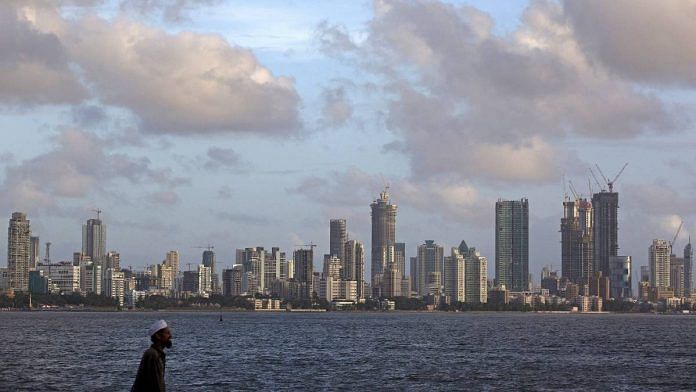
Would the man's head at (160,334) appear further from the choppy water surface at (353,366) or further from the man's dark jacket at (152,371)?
the choppy water surface at (353,366)

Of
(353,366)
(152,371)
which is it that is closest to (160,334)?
(152,371)

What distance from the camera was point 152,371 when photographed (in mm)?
28953

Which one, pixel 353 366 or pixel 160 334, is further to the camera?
pixel 353 366

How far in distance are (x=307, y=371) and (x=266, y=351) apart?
1569 inches

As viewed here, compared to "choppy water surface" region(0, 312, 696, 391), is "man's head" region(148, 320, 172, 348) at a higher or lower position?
higher

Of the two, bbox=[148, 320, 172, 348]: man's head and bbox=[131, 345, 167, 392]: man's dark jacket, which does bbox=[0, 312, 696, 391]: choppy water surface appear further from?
bbox=[148, 320, 172, 348]: man's head

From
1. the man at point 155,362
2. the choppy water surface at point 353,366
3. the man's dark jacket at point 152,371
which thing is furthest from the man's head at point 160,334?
the choppy water surface at point 353,366

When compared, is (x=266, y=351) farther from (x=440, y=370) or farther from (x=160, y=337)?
(x=160, y=337)

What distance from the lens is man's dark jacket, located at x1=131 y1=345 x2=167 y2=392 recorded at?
94.7 feet

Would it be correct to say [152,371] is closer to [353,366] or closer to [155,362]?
[155,362]

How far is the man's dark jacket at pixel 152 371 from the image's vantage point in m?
28.9

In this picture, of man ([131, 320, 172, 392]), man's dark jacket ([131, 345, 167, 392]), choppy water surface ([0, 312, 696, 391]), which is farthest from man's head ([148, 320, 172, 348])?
choppy water surface ([0, 312, 696, 391])

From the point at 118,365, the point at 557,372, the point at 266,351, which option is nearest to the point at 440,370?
the point at 557,372

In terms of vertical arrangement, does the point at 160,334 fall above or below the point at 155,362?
above
